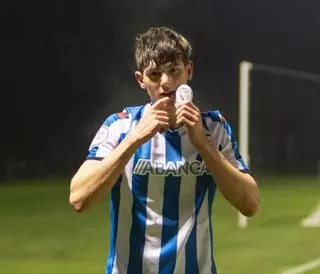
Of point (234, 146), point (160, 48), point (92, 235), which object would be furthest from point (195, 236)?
point (92, 235)

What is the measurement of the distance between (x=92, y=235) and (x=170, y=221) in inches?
128

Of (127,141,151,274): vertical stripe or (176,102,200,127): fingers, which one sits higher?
(176,102,200,127): fingers

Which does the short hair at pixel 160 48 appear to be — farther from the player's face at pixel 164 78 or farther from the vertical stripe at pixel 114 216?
the vertical stripe at pixel 114 216

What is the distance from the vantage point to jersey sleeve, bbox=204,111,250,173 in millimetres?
1146

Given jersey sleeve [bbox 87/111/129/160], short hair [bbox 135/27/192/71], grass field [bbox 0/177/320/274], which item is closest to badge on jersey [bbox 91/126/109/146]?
jersey sleeve [bbox 87/111/129/160]

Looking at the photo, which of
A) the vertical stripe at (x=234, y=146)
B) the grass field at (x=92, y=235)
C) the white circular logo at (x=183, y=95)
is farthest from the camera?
the grass field at (x=92, y=235)

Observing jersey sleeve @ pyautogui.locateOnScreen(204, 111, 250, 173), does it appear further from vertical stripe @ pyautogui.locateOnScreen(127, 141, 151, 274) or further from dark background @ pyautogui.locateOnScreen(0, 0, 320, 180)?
dark background @ pyautogui.locateOnScreen(0, 0, 320, 180)

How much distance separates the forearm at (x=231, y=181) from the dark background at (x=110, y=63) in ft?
15.8

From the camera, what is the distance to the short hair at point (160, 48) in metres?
1.10

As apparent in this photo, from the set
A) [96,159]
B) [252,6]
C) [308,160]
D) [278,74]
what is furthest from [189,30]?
[96,159]

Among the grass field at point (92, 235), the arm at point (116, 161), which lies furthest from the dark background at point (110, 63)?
the arm at point (116, 161)

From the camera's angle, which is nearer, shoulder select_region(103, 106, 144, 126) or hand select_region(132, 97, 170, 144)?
hand select_region(132, 97, 170, 144)

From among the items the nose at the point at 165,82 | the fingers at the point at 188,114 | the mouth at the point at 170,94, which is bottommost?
the fingers at the point at 188,114

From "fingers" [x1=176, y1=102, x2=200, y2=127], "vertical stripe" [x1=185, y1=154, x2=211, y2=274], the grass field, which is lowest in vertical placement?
the grass field
